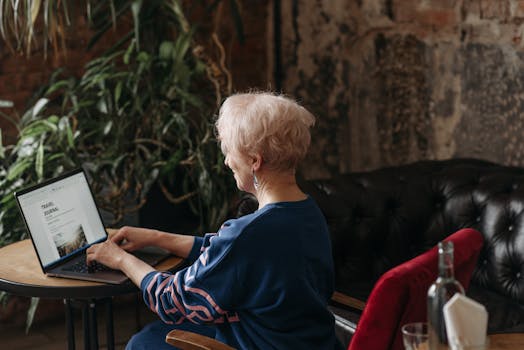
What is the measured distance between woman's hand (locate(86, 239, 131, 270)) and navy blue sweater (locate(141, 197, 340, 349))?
0.26 meters

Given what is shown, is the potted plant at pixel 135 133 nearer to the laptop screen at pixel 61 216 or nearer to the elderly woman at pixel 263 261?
the laptop screen at pixel 61 216

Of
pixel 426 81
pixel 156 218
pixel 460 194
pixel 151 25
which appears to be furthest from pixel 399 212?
pixel 151 25

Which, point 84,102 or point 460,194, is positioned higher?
point 84,102

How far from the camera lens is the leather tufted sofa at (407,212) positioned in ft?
12.1

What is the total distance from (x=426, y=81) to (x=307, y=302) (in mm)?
2355

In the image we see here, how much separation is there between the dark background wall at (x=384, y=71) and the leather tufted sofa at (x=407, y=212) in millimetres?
430

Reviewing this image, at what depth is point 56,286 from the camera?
277cm

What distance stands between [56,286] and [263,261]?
2.43ft

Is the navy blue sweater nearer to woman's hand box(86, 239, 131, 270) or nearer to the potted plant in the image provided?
woman's hand box(86, 239, 131, 270)

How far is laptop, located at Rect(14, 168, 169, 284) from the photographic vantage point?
2865 millimetres

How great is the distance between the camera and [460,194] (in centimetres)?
379

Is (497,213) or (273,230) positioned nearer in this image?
(273,230)

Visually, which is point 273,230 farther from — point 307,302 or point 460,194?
point 460,194

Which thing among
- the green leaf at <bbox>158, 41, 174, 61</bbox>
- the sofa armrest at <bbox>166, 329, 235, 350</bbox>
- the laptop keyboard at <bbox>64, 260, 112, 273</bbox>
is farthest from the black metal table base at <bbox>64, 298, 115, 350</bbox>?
the green leaf at <bbox>158, 41, 174, 61</bbox>
